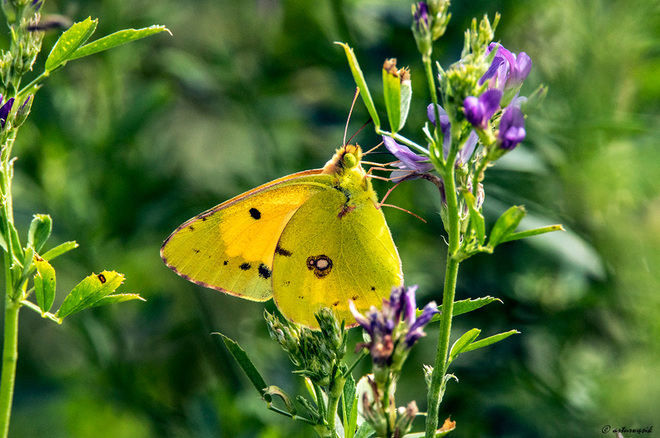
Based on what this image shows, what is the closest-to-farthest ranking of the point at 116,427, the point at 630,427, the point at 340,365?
the point at 340,365 < the point at 630,427 < the point at 116,427

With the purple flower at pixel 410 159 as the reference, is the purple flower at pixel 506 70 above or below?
above

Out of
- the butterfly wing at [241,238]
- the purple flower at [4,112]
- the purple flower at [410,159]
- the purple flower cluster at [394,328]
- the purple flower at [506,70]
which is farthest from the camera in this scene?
the butterfly wing at [241,238]

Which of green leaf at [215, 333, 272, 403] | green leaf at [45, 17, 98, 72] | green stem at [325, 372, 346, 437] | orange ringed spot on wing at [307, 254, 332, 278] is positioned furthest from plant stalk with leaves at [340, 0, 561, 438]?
orange ringed spot on wing at [307, 254, 332, 278]

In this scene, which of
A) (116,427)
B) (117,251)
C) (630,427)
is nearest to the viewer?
(630,427)

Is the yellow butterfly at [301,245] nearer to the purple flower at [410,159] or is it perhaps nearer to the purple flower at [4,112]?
the purple flower at [410,159]

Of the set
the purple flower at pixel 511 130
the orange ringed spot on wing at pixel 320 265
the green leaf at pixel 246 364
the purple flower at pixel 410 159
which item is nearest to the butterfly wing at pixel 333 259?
the orange ringed spot on wing at pixel 320 265

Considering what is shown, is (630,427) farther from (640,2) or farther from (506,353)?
(640,2)

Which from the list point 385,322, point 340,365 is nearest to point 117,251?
point 340,365

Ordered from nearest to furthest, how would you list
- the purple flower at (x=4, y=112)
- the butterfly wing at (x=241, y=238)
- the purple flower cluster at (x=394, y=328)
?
the purple flower cluster at (x=394, y=328) → the purple flower at (x=4, y=112) → the butterfly wing at (x=241, y=238)
